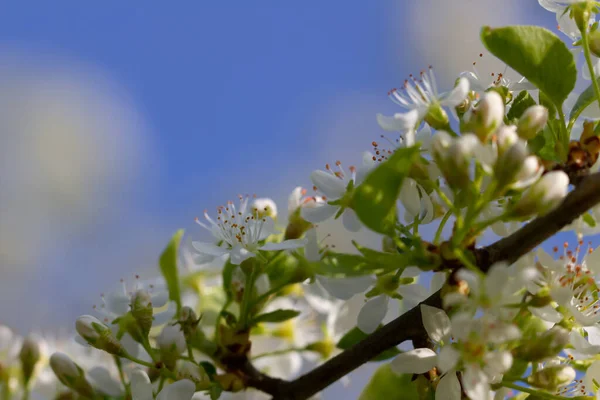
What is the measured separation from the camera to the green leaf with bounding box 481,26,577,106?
3.52ft

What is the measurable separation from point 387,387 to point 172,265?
1.57 feet

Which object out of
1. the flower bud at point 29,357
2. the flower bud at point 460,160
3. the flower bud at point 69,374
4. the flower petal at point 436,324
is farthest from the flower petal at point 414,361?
the flower bud at point 29,357

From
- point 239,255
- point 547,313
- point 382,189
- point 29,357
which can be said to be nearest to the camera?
point 382,189

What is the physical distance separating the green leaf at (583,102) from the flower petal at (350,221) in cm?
36

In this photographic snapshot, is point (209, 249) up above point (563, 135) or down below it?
below

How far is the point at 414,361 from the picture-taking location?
1069 millimetres

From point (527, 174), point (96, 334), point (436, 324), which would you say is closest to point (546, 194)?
point (527, 174)

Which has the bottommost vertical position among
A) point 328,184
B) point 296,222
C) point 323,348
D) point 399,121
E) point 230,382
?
point 323,348

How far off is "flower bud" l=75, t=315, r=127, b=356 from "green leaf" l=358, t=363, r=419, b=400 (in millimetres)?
474

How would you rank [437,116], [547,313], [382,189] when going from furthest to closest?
[437,116], [547,313], [382,189]

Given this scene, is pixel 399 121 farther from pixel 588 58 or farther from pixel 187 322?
pixel 187 322

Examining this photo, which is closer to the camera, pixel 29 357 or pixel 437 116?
pixel 437 116

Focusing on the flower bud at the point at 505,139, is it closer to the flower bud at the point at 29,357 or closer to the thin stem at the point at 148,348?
the thin stem at the point at 148,348

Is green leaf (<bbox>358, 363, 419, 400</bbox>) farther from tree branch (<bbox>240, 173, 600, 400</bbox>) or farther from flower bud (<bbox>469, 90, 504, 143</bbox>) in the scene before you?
flower bud (<bbox>469, 90, 504, 143</bbox>)
